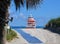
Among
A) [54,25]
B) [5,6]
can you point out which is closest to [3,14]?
[5,6]

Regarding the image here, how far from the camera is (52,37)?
2320cm

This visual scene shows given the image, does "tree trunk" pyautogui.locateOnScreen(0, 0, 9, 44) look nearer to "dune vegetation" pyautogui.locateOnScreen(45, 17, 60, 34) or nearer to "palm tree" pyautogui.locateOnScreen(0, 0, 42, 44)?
"palm tree" pyautogui.locateOnScreen(0, 0, 42, 44)

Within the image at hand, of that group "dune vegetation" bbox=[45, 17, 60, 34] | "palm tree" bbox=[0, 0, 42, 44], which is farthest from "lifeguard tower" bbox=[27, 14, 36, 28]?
"palm tree" bbox=[0, 0, 42, 44]

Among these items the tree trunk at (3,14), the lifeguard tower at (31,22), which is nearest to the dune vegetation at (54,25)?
the lifeguard tower at (31,22)

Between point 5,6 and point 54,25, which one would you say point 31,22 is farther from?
point 5,6

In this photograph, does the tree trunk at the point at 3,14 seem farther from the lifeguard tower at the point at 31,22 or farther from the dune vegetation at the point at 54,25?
the lifeguard tower at the point at 31,22

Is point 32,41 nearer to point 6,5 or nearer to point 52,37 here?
point 52,37

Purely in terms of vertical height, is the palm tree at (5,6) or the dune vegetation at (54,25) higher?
the palm tree at (5,6)

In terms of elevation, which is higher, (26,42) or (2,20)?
(2,20)

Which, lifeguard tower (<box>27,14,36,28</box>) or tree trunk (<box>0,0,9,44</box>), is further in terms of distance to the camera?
lifeguard tower (<box>27,14,36,28</box>)

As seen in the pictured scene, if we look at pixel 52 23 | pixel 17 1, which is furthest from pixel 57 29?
pixel 17 1

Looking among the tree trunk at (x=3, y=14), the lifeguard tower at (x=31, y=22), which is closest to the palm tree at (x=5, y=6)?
the tree trunk at (x=3, y=14)

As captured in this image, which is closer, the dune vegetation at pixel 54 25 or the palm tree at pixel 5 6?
the palm tree at pixel 5 6

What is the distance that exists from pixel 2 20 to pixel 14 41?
7.36 metres
